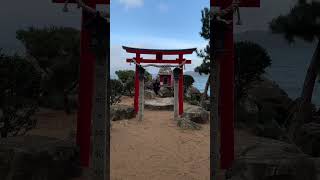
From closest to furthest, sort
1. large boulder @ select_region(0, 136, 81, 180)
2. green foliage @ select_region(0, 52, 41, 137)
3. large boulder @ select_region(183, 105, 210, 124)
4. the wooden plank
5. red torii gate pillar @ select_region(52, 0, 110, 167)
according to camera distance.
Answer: the wooden plank → red torii gate pillar @ select_region(52, 0, 110, 167) → large boulder @ select_region(0, 136, 81, 180) → green foliage @ select_region(0, 52, 41, 137) → large boulder @ select_region(183, 105, 210, 124)

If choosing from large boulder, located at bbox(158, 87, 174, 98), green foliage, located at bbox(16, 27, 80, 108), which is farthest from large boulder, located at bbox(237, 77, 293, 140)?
→ large boulder, located at bbox(158, 87, 174, 98)

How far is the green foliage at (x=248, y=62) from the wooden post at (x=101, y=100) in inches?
438

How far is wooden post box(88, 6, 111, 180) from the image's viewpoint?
3.57 m

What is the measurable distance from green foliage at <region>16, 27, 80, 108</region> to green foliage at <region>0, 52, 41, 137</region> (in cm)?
355

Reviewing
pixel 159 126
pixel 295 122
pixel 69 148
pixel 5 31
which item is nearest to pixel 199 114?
pixel 159 126

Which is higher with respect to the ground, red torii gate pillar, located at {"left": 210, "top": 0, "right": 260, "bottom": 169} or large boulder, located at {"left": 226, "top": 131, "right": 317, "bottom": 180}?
red torii gate pillar, located at {"left": 210, "top": 0, "right": 260, "bottom": 169}

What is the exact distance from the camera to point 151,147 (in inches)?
408

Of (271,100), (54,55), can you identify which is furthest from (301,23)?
(54,55)

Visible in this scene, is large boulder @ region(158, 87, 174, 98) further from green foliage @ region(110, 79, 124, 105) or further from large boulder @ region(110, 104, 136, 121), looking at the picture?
large boulder @ region(110, 104, 136, 121)

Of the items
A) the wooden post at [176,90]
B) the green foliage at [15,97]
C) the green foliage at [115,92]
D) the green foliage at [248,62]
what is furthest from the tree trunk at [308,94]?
the green foliage at [15,97]

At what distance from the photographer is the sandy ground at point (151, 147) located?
7.76 m

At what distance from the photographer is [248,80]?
14.8 meters

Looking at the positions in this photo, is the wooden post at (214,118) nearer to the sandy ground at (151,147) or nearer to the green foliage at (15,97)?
the sandy ground at (151,147)

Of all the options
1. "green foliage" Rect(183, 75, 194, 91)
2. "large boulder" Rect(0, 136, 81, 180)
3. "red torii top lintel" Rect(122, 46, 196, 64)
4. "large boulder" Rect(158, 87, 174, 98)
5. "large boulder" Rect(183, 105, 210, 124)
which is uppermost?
"red torii top lintel" Rect(122, 46, 196, 64)
